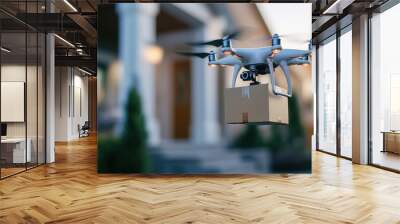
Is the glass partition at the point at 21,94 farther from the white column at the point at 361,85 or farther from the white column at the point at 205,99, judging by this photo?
the white column at the point at 361,85

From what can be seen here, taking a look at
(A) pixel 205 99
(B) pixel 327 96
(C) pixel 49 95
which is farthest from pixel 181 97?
(B) pixel 327 96

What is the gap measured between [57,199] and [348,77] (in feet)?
21.7

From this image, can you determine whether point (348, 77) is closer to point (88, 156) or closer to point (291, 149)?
point (291, 149)

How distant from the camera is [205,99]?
6.21 meters

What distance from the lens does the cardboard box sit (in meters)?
3.00

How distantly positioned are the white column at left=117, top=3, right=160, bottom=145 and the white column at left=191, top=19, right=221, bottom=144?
643 millimetres

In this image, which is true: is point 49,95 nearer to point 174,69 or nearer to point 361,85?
point 174,69

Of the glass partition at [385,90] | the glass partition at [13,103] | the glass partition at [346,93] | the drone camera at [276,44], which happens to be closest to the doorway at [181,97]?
the glass partition at [13,103]

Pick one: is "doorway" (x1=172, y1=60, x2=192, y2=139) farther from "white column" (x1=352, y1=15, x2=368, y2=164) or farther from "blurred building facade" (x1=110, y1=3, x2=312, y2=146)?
"white column" (x1=352, y1=15, x2=368, y2=164)

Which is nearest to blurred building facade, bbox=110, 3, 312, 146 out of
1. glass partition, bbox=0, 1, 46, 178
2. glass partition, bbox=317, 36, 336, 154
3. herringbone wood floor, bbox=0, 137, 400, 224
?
herringbone wood floor, bbox=0, 137, 400, 224

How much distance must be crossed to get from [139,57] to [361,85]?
4.42 meters

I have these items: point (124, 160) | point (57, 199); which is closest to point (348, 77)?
point (124, 160)

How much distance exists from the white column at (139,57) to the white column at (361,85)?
4099 mm

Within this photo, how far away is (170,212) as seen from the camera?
156 inches
